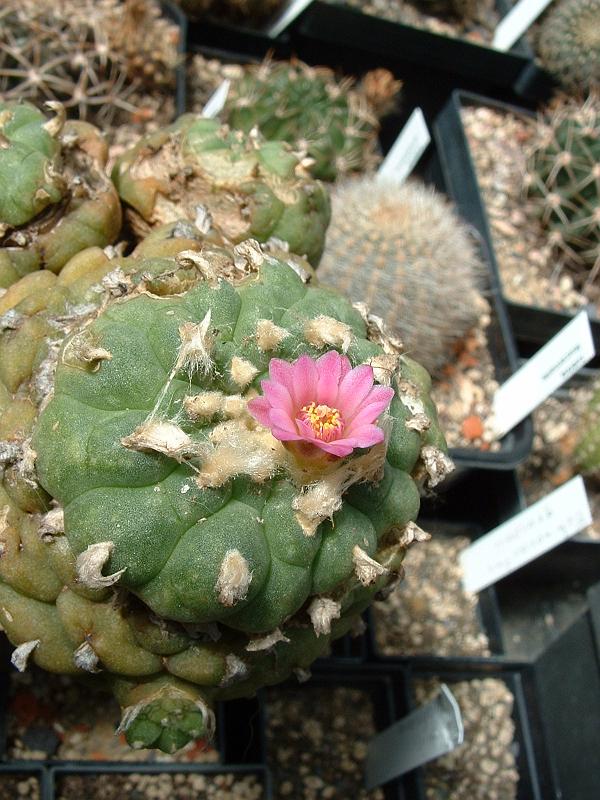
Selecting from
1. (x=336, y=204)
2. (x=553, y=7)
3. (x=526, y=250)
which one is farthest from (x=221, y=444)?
(x=553, y=7)

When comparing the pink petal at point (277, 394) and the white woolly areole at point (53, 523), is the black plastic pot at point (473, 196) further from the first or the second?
the white woolly areole at point (53, 523)

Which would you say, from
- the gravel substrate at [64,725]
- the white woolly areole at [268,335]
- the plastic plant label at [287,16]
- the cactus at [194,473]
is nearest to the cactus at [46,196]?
the cactus at [194,473]

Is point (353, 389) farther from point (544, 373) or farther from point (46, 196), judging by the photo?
point (544, 373)

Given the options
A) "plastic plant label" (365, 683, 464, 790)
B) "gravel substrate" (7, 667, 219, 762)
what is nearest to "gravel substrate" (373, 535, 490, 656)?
"plastic plant label" (365, 683, 464, 790)

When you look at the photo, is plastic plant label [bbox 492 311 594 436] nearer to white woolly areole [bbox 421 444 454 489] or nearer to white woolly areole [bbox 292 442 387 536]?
white woolly areole [bbox 421 444 454 489]

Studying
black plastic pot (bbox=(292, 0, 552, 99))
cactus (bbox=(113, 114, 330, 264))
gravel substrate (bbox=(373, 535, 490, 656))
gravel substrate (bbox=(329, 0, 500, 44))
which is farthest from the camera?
gravel substrate (bbox=(329, 0, 500, 44))

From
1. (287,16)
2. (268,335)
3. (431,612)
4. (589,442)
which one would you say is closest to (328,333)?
(268,335)

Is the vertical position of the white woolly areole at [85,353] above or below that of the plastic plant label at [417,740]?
above
